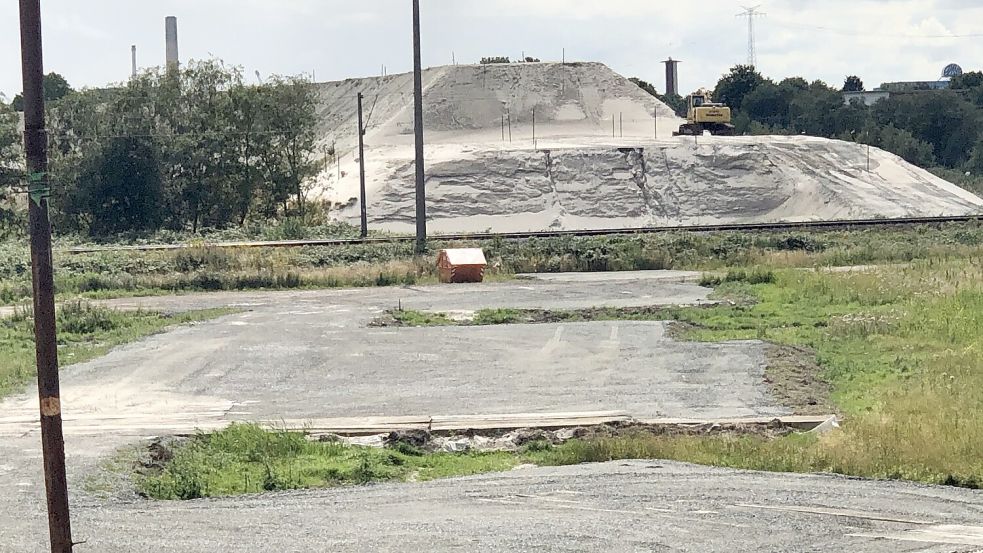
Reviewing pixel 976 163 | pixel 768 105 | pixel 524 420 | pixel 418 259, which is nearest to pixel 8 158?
pixel 418 259

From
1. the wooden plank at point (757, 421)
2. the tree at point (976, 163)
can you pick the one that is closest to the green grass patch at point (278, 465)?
the wooden plank at point (757, 421)

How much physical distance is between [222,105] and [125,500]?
52829 millimetres

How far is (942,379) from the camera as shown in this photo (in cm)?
1673

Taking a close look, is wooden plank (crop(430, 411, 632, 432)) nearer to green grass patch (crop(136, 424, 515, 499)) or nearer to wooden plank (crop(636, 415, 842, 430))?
wooden plank (crop(636, 415, 842, 430))

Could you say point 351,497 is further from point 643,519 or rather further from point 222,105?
point 222,105

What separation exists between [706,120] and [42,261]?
73.9 meters

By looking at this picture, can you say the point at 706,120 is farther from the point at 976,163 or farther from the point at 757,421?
the point at 757,421

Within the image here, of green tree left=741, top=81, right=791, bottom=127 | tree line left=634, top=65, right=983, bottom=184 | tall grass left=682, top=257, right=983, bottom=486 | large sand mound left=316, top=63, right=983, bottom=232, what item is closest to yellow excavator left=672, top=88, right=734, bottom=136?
large sand mound left=316, top=63, right=983, bottom=232

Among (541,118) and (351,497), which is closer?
(351,497)

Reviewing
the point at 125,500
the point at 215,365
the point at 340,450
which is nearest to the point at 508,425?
the point at 340,450

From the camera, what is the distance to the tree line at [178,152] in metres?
59.5

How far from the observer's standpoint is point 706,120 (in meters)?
78.6

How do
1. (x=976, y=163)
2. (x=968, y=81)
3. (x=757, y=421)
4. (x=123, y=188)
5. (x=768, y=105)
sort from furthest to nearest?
1. (x=968, y=81)
2. (x=768, y=105)
3. (x=976, y=163)
4. (x=123, y=188)
5. (x=757, y=421)

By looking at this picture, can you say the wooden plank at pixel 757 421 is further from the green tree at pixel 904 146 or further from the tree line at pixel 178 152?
the green tree at pixel 904 146
